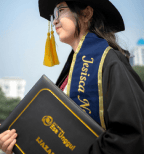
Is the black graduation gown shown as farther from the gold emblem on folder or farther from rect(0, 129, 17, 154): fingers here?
rect(0, 129, 17, 154): fingers

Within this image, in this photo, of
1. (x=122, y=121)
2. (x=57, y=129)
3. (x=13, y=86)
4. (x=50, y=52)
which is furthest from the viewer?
(x=13, y=86)

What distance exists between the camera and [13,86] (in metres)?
73.2

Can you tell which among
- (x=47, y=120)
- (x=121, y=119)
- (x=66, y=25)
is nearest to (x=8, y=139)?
(x=47, y=120)

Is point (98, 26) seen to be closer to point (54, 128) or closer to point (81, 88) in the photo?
point (81, 88)

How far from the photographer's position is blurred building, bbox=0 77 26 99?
7269 cm

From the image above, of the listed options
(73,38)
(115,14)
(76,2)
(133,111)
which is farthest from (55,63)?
(133,111)

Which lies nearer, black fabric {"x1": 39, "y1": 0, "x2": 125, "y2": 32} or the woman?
the woman

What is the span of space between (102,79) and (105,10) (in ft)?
3.01

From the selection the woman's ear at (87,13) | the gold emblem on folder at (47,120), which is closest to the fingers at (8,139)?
the gold emblem on folder at (47,120)

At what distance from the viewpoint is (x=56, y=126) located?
1.15m

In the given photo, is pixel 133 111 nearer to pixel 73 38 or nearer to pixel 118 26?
pixel 73 38

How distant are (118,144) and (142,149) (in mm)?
175

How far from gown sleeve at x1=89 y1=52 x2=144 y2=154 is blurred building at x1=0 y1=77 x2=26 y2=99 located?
7623 centimetres

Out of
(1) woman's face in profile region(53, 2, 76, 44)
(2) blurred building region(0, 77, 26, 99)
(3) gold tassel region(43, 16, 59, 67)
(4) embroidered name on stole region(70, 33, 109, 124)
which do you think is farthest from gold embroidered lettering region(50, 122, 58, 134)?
(2) blurred building region(0, 77, 26, 99)
